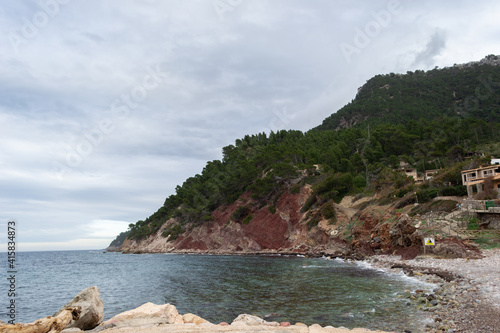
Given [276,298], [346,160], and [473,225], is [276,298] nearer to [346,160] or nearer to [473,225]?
[473,225]

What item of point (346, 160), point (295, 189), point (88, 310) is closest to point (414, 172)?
point (346, 160)

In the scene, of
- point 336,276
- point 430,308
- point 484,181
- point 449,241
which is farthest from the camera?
point 484,181

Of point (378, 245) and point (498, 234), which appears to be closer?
point (498, 234)

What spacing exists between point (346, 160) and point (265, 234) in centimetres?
2915

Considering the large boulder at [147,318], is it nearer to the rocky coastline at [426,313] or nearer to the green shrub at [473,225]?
the rocky coastline at [426,313]

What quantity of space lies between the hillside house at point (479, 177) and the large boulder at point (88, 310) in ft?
144

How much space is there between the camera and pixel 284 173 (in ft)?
233

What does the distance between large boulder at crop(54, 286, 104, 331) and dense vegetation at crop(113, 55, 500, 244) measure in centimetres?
4369

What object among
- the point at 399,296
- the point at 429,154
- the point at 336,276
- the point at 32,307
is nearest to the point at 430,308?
the point at 399,296

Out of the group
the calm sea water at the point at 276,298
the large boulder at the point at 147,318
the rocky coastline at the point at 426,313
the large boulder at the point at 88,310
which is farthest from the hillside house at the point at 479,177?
the large boulder at the point at 88,310

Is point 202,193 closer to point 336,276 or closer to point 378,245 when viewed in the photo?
point 378,245

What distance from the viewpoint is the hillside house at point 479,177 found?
128 ft

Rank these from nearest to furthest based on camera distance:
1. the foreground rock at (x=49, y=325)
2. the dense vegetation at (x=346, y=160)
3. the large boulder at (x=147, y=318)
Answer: the foreground rock at (x=49, y=325) → the large boulder at (x=147, y=318) → the dense vegetation at (x=346, y=160)

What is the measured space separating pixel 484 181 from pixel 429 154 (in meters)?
35.4
